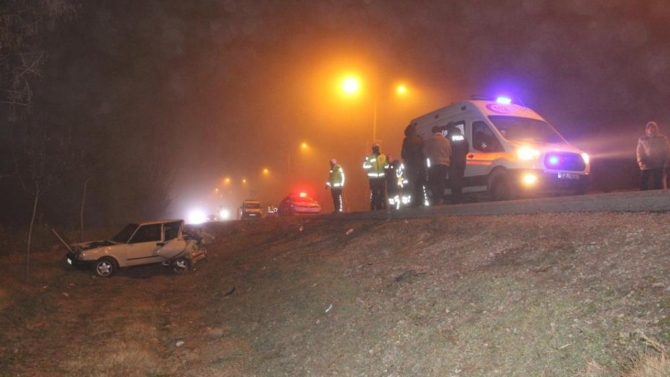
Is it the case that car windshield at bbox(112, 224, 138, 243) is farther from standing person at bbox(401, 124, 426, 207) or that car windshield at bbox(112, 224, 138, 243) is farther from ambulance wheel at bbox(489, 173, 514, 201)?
ambulance wheel at bbox(489, 173, 514, 201)

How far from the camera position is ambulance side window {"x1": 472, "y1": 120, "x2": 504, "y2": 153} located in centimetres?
1104

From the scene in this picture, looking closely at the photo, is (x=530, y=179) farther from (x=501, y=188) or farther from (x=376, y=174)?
(x=376, y=174)

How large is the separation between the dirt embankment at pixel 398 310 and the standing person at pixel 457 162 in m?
2.14

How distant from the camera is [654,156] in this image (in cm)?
984

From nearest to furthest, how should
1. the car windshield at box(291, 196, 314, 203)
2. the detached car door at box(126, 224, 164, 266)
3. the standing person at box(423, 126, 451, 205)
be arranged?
the standing person at box(423, 126, 451, 205), the detached car door at box(126, 224, 164, 266), the car windshield at box(291, 196, 314, 203)

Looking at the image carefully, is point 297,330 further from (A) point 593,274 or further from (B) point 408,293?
(A) point 593,274

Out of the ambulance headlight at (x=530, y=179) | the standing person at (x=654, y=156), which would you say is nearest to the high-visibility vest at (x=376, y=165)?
the ambulance headlight at (x=530, y=179)

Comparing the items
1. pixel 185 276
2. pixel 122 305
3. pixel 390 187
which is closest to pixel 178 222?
pixel 185 276

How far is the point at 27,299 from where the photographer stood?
9977 millimetres

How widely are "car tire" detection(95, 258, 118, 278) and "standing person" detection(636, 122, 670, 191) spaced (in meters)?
12.5

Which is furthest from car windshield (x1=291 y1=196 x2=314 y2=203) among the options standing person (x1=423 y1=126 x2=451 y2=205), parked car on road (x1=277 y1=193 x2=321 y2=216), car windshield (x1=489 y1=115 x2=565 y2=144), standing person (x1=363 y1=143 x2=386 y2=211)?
car windshield (x1=489 y1=115 x2=565 y2=144)

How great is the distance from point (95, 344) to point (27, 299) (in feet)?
12.7

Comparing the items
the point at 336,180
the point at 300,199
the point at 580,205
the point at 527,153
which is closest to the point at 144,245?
the point at 336,180

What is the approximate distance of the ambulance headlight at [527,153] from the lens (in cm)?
1031
